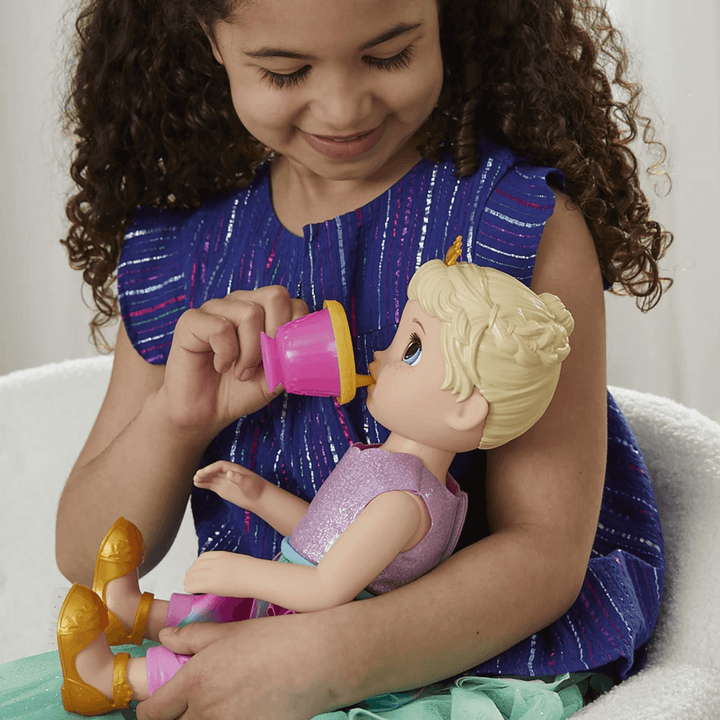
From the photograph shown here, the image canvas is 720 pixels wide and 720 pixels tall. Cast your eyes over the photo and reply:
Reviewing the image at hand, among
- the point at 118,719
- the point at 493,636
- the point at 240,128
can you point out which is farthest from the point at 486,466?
the point at 240,128

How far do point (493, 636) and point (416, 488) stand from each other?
0.49 feet

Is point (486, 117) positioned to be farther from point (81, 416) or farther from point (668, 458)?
point (81, 416)

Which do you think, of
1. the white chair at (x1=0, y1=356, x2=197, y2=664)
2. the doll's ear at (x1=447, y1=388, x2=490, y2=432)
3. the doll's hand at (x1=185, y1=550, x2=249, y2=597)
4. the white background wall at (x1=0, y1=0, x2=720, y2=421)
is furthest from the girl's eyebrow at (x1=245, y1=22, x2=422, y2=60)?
the white background wall at (x1=0, y1=0, x2=720, y2=421)

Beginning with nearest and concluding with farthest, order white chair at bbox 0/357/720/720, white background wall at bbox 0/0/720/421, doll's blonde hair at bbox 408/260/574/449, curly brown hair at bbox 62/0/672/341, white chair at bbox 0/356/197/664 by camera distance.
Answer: doll's blonde hair at bbox 408/260/574/449
white chair at bbox 0/357/720/720
curly brown hair at bbox 62/0/672/341
white chair at bbox 0/356/197/664
white background wall at bbox 0/0/720/421

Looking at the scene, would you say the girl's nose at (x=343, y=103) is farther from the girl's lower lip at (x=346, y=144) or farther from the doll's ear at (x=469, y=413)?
the doll's ear at (x=469, y=413)

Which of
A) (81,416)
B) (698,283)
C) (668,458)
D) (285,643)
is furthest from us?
(698,283)

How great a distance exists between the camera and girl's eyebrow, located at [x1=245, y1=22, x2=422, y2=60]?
2.50ft

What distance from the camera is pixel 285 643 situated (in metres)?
0.72

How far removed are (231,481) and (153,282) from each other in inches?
13.2

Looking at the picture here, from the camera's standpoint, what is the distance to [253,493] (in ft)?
2.76

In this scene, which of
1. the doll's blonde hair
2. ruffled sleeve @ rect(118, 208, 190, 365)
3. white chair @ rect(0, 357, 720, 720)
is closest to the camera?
the doll's blonde hair

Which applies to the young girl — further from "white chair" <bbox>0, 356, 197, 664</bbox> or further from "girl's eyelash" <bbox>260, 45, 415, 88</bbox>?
"white chair" <bbox>0, 356, 197, 664</bbox>

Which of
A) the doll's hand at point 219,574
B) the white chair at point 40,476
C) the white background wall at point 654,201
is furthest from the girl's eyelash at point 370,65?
the white background wall at point 654,201

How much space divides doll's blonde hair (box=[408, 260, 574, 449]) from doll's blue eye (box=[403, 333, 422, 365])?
0.03 m
